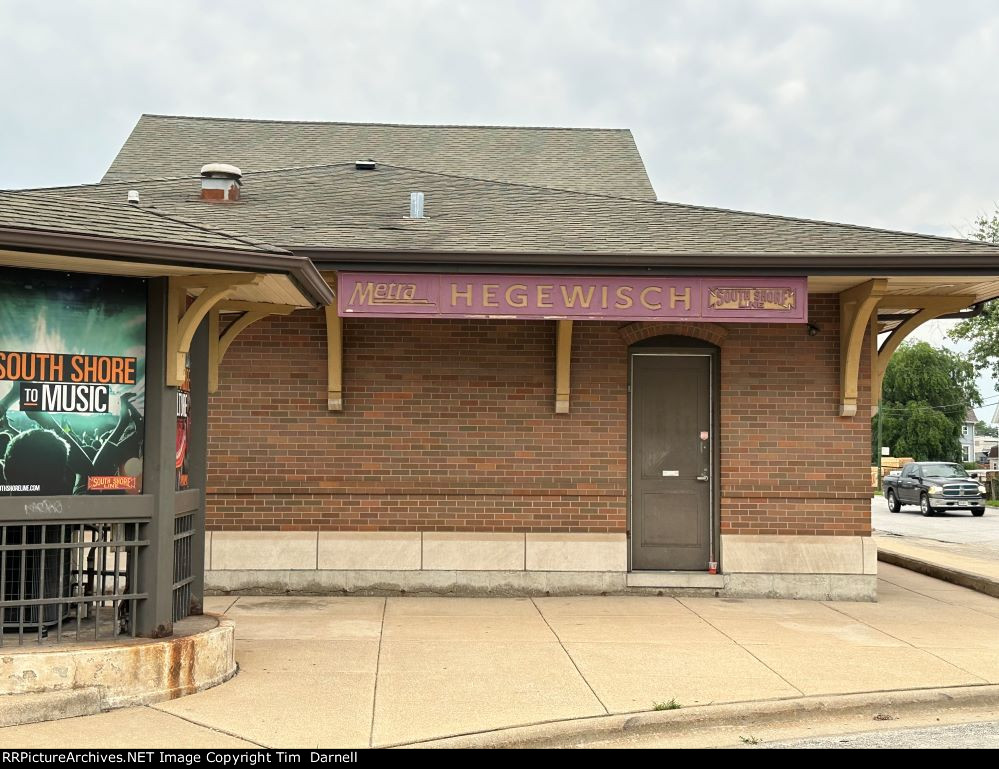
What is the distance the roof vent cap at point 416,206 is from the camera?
11507 millimetres

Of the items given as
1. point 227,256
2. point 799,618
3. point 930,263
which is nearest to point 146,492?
point 227,256

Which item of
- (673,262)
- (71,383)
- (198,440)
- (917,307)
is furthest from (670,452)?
(71,383)

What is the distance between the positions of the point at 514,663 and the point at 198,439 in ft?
9.56

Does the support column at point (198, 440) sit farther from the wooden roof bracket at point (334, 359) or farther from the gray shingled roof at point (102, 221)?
the wooden roof bracket at point (334, 359)

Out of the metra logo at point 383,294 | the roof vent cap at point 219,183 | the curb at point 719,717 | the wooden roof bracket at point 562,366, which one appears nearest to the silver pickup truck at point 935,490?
the wooden roof bracket at point 562,366

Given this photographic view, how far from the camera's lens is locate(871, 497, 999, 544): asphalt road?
2372 cm

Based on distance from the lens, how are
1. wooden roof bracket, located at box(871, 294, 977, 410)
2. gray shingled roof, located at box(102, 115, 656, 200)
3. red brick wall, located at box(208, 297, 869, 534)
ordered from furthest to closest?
gray shingled roof, located at box(102, 115, 656, 200) < wooden roof bracket, located at box(871, 294, 977, 410) < red brick wall, located at box(208, 297, 869, 534)

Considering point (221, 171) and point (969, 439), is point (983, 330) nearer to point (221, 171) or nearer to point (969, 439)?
point (221, 171)

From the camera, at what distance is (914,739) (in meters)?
6.22

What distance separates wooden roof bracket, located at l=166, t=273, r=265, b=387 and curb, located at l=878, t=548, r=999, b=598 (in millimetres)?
9557

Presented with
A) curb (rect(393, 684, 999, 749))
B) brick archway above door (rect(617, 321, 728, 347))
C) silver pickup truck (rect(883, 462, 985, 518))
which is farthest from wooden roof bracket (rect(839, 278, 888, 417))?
silver pickup truck (rect(883, 462, 985, 518))

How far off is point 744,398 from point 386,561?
13.4 feet

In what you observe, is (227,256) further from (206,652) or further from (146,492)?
(206,652)

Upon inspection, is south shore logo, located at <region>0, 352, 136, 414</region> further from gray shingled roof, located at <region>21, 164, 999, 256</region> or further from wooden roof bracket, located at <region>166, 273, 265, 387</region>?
gray shingled roof, located at <region>21, 164, 999, 256</region>
